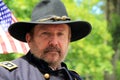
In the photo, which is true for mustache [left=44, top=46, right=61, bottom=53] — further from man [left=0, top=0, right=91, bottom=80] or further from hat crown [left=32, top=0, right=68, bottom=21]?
hat crown [left=32, top=0, right=68, bottom=21]

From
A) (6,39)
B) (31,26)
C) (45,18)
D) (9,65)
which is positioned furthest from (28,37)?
(6,39)

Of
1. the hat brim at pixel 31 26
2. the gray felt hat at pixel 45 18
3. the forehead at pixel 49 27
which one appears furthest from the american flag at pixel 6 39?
the forehead at pixel 49 27

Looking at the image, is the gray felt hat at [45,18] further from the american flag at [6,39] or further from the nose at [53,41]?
the american flag at [6,39]

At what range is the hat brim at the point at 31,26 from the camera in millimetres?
3338

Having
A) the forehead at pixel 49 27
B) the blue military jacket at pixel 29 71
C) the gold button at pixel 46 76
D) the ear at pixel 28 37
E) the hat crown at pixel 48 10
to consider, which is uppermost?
the hat crown at pixel 48 10

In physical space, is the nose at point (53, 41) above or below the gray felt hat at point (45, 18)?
below

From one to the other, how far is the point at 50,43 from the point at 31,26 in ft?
0.83

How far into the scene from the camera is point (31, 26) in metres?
3.34

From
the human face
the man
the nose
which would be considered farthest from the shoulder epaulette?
the nose

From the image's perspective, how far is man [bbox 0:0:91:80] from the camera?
315 centimetres

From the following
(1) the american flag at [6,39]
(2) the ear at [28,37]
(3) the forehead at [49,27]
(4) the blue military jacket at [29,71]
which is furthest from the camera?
(1) the american flag at [6,39]

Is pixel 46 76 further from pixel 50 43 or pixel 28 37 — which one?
pixel 28 37

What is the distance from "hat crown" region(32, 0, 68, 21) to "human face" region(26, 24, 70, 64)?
13 cm

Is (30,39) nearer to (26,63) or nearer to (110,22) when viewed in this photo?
(26,63)
